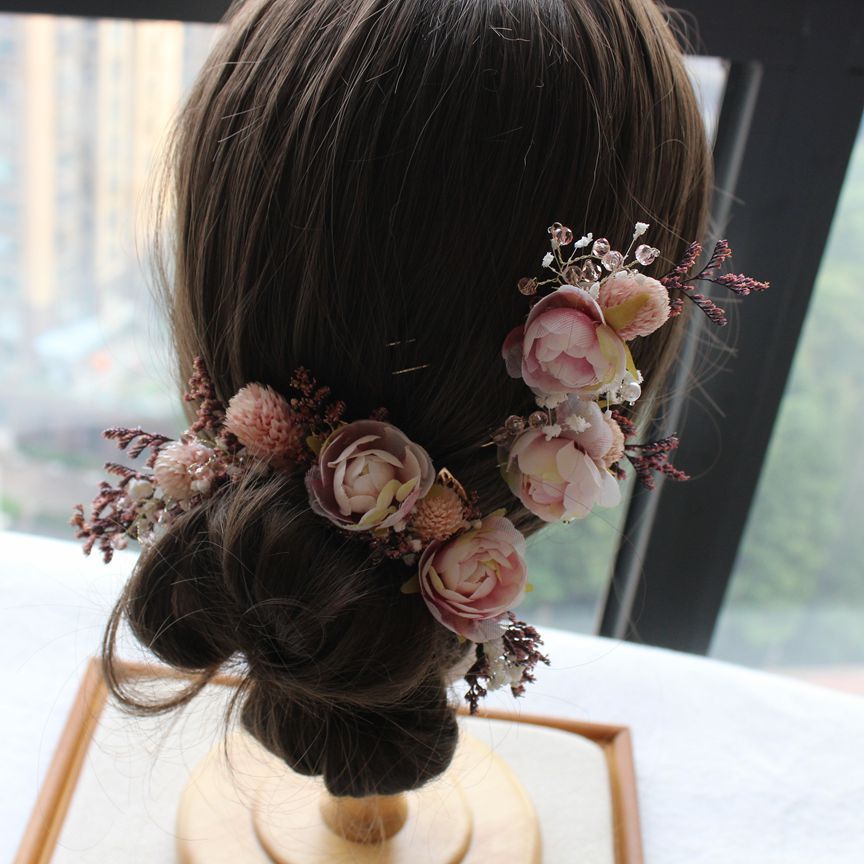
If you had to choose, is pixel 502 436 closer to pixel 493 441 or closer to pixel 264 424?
pixel 493 441

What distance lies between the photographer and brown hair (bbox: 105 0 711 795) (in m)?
0.52

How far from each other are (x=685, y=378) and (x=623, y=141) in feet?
1.72

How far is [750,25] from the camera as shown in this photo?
89cm

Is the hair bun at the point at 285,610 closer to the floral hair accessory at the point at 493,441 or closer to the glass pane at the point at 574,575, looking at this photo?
the floral hair accessory at the point at 493,441

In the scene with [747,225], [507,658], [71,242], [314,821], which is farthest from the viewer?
[71,242]

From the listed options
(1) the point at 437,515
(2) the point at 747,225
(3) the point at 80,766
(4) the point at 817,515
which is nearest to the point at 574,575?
(4) the point at 817,515

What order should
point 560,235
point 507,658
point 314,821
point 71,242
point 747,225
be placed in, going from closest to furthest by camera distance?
1. point 560,235
2. point 507,658
3. point 314,821
4. point 747,225
5. point 71,242

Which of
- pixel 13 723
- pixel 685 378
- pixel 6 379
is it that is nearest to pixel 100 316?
pixel 6 379

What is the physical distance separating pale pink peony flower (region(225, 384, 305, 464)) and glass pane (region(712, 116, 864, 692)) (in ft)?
2.71

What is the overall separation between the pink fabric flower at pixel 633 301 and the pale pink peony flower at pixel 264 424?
0.69ft

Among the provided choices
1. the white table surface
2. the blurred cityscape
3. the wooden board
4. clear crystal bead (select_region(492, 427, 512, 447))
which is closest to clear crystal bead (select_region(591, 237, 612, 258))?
clear crystal bead (select_region(492, 427, 512, 447))

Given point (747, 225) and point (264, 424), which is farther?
point (747, 225)

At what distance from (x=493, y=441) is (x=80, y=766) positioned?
557 mm

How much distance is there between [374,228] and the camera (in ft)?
1.73
